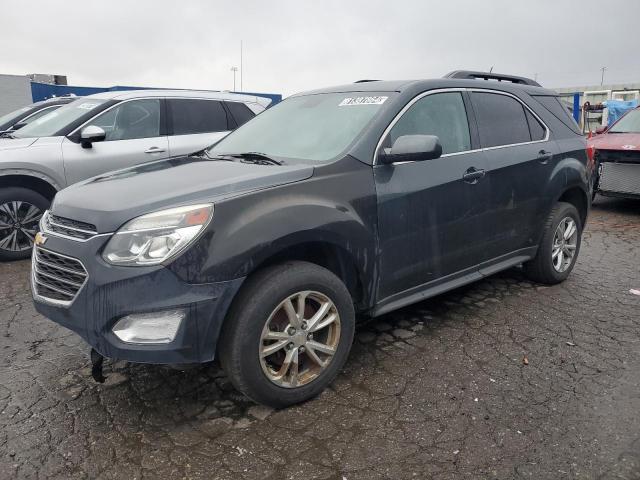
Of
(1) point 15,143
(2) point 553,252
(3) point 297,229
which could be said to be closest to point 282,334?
(3) point 297,229

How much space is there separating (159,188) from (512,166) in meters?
2.61

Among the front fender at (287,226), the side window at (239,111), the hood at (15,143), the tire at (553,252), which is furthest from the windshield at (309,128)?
the side window at (239,111)

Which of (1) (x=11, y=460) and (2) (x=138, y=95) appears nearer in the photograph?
(1) (x=11, y=460)

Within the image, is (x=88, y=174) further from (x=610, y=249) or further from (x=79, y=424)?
(x=610, y=249)

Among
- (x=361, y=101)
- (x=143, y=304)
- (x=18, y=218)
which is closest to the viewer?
(x=143, y=304)

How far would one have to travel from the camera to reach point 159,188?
268cm

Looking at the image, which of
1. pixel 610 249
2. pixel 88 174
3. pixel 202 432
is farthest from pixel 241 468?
pixel 610 249

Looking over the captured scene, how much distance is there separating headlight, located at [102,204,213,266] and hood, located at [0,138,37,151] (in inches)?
159

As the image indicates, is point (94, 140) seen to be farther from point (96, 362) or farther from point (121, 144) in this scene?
point (96, 362)

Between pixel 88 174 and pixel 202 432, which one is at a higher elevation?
pixel 88 174

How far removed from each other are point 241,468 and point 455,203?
212cm

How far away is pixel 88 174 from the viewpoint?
582cm

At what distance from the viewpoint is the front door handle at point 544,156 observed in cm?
421

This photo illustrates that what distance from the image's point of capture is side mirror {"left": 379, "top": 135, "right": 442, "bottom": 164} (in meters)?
3.01
